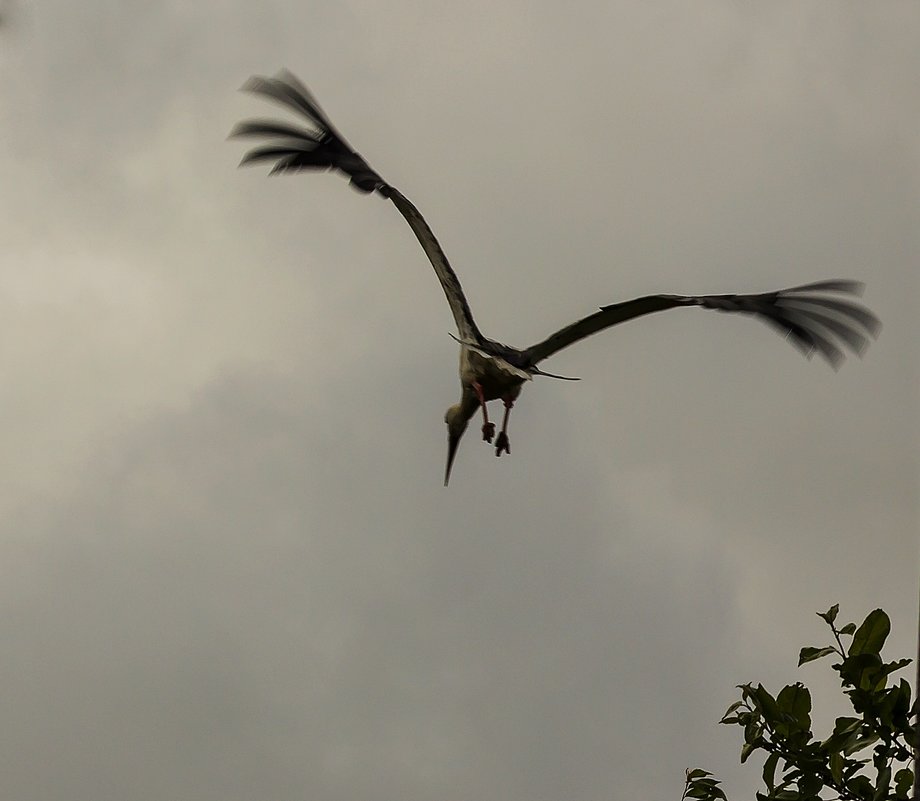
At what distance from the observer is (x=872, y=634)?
8.24 m

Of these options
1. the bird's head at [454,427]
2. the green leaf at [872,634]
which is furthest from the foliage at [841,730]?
the bird's head at [454,427]

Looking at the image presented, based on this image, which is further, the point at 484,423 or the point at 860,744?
the point at 484,423

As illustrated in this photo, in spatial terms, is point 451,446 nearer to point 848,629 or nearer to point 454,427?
point 454,427

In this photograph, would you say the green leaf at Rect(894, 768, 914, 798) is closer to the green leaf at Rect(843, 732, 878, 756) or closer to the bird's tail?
the green leaf at Rect(843, 732, 878, 756)

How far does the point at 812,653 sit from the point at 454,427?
19.6 ft

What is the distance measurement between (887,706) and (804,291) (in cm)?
267

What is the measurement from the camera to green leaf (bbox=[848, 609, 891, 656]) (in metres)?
8.23

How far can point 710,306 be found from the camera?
9.53 metres

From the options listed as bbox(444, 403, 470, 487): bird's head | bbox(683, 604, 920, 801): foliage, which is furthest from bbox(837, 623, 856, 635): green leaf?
bbox(444, 403, 470, 487): bird's head

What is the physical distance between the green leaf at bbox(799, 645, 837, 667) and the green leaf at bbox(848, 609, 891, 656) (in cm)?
15

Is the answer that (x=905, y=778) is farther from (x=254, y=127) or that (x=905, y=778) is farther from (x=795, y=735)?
(x=254, y=127)

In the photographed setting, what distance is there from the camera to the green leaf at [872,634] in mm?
8234

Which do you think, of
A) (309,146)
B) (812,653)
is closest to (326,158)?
(309,146)

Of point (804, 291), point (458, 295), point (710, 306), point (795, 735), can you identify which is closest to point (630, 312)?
point (710, 306)
